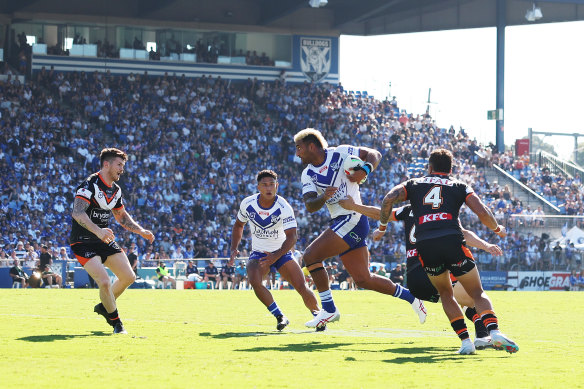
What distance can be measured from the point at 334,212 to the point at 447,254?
10.5ft

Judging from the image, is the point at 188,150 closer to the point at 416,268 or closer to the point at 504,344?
the point at 416,268

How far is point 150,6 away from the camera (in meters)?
48.8

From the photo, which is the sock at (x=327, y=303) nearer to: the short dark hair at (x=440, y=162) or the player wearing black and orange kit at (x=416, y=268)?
the player wearing black and orange kit at (x=416, y=268)

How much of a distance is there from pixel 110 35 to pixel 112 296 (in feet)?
Result: 131

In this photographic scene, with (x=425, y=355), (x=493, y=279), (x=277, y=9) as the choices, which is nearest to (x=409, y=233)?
(x=425, y=355)

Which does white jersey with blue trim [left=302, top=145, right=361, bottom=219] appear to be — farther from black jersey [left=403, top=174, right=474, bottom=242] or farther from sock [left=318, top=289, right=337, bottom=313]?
black jersey [left=403, top=174, right=474, bottom=242]

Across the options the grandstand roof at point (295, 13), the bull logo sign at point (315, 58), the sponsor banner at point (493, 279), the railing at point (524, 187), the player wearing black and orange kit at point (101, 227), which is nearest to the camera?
the player wearing black and orange kit at point (101, 227)

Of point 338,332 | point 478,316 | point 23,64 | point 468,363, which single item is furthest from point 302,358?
point 23,64

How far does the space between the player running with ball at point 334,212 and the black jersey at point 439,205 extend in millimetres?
2334

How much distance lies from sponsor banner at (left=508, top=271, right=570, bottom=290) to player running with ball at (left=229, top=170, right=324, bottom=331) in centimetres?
2570

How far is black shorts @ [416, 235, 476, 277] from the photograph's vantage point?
9.35m

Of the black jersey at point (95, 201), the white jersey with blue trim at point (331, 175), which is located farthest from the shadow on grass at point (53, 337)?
the white jersey with blue trim at point (331, 175)

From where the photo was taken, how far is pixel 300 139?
12.1 metres

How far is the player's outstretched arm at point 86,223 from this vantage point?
1133cm
